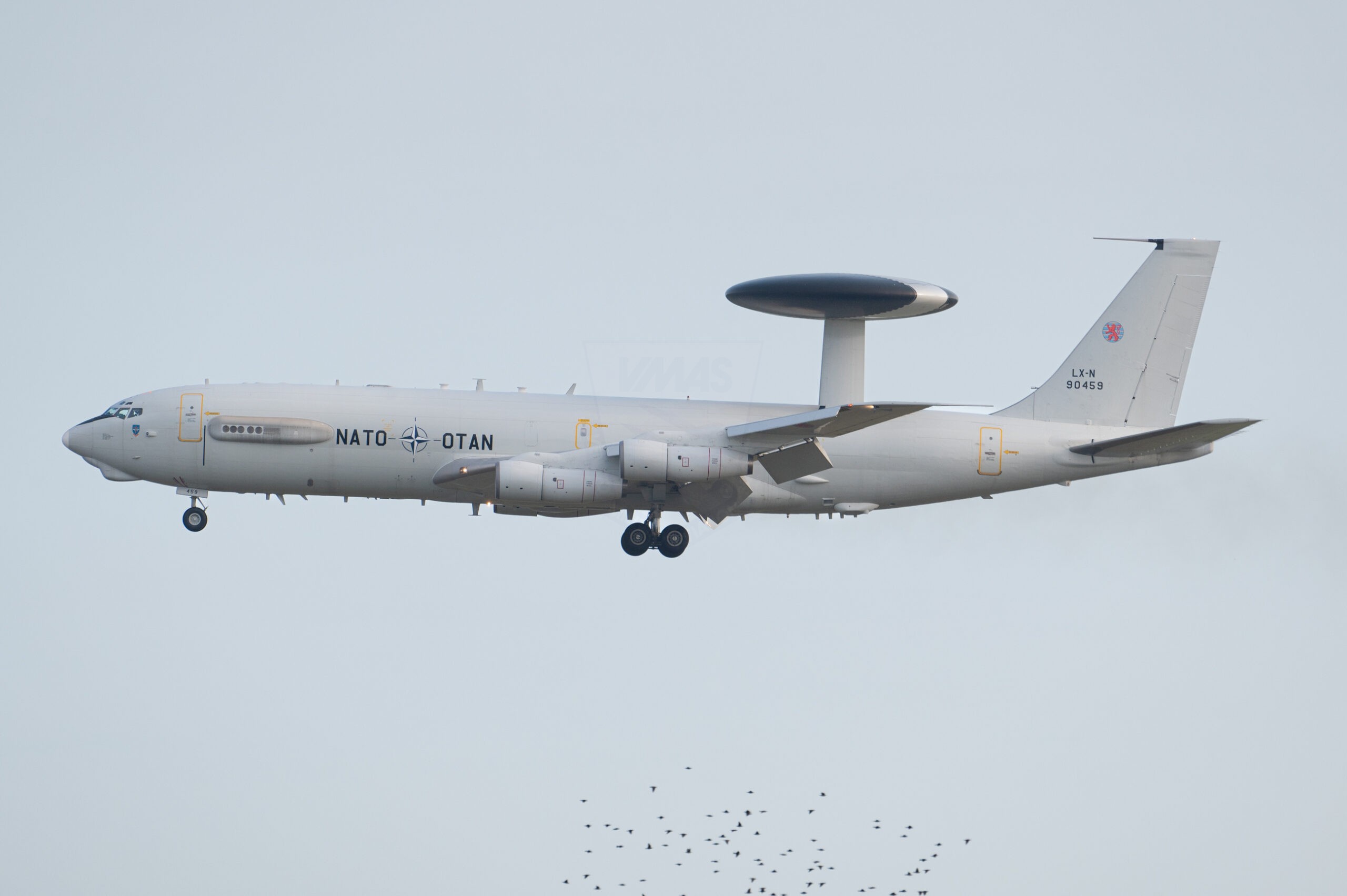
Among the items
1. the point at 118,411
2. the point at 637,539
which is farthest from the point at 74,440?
the point at 637,539

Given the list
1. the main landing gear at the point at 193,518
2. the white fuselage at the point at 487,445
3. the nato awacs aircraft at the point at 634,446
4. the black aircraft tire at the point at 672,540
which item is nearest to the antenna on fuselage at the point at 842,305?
the nato awacs aircraft at the point at 634,446

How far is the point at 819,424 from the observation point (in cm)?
3872

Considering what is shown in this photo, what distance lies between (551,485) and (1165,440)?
16876mm

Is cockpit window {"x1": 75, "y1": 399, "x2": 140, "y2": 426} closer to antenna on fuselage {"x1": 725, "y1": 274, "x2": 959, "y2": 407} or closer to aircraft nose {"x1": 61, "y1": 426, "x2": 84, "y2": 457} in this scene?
aircraft nose {"x1": 61, "y1": 426, "x2": 84, "y2": 457}

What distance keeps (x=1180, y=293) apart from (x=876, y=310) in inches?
457

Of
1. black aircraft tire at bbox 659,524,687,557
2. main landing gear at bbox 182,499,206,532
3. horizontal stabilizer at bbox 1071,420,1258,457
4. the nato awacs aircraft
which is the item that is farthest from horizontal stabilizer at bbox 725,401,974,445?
main landing gear at bbox 182,499,206,532

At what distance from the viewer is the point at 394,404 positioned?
4122cm

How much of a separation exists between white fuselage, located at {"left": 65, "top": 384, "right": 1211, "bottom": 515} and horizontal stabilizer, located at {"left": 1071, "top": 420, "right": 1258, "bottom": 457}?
0.30 meters

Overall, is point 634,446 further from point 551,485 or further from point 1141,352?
point 1141,352

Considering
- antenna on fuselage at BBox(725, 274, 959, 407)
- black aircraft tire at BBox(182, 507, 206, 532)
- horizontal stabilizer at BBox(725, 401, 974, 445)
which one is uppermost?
antenna on fuselage at BBox(725, 274, 959, 407)

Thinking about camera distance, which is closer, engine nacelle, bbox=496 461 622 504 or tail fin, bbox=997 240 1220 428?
engine nacelle, bbox=496 461 622 504

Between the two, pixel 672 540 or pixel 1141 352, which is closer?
pixel 672 540

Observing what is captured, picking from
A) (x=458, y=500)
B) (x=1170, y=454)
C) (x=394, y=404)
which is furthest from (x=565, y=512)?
(x=1170, y=454)

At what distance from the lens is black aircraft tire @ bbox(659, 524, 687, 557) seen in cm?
4181
